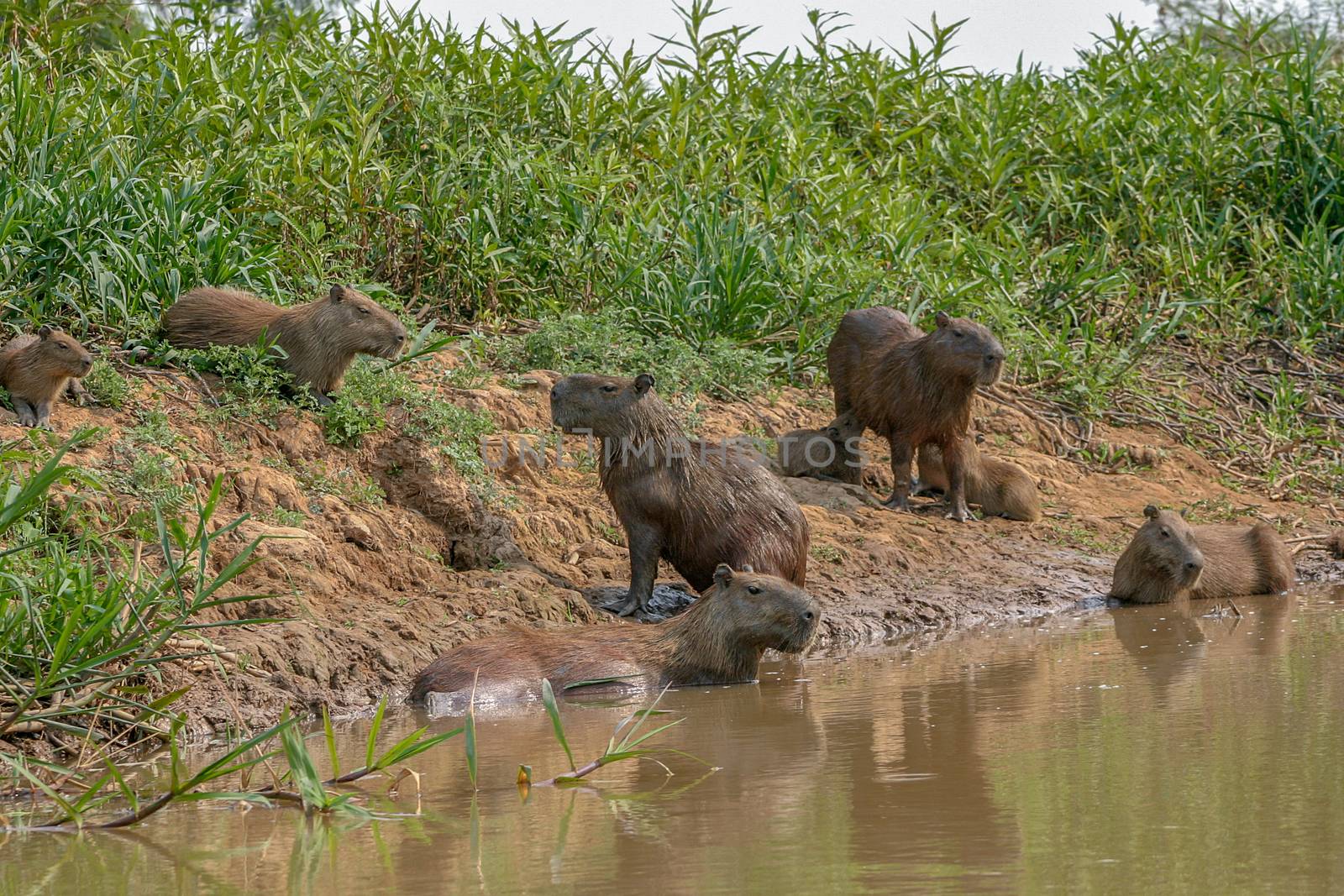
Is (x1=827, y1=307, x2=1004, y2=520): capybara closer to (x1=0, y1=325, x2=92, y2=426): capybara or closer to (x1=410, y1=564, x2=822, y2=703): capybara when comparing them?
(x1=410, y1=564, x2=822, y2=703): capybara

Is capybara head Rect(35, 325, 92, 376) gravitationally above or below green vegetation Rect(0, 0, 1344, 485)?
below

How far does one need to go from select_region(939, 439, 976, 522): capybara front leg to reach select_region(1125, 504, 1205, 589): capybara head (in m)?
1.11

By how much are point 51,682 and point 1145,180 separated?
9850 mm

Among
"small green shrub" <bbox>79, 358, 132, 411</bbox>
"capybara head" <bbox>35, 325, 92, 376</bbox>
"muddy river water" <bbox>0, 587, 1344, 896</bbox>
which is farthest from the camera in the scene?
"small green shrub" <bbox>79, 358, 132, 411</bbox>

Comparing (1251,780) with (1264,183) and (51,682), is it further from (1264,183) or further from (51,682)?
(1264,183)

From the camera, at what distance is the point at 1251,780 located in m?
3.67

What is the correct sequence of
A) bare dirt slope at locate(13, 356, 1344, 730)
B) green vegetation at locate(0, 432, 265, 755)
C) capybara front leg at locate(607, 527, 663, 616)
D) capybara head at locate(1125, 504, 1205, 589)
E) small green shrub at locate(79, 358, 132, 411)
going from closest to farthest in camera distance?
green vegetation at locate(0, 432, 265, 755) < bare dirt slope at locate(13, 356, 1344, 730) < capybara front leg at locate(607, 527, 663, 616) < small green shrub at locate(79, 358, 132, 411) < capybara head at locate(1125, 504, 1205, 589)

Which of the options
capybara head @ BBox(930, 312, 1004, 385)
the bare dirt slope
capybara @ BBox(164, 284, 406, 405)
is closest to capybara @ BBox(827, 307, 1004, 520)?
capybara head @ BBox(930, 312, 1004, 385)

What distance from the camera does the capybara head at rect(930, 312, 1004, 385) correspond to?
816cm

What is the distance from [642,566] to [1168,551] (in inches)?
102

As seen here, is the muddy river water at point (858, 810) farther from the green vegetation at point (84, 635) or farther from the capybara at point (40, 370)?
the capybara at point (40, 370)

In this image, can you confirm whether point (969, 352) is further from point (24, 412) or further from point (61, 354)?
point (24, 412)

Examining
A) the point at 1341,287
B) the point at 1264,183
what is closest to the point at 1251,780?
the point at 1341,287

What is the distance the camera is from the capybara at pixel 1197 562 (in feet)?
24.3
